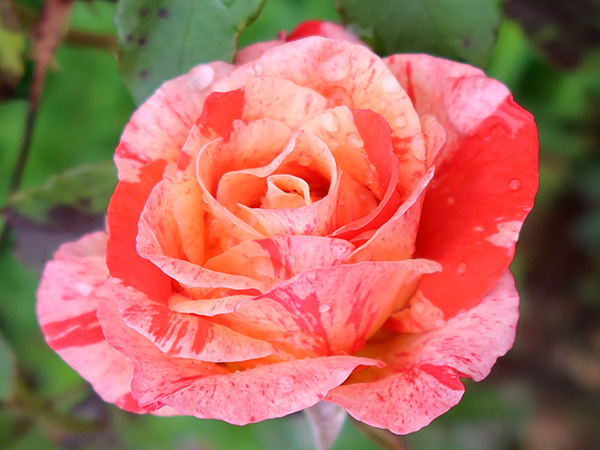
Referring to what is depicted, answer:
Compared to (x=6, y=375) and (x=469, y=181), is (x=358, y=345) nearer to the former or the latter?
(x=469, y=181)

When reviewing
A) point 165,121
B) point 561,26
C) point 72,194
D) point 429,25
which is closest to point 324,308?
point 165,121

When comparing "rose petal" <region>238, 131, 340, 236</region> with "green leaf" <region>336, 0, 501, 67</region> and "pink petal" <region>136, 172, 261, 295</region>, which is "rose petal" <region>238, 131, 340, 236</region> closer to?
"pink petal" <region>136, 172, 261, 295</region>

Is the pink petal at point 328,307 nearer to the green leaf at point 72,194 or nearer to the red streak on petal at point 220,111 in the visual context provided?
the red streak on petal at point 220,111

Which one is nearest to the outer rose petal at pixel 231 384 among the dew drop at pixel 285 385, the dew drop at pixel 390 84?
the dew drop at pixel 285 385

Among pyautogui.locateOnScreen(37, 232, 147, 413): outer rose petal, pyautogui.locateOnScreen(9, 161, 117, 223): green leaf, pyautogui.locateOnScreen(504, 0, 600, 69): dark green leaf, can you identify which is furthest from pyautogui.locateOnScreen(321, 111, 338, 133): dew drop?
pyautogui.locateOnScreen(504, 0, 600, 69): dark green leaf

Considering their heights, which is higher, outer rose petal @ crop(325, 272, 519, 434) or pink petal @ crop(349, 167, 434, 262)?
pink petal @ crop(349, 167, 434, 262)

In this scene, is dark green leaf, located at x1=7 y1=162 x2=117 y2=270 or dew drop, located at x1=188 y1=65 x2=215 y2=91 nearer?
dew drop, located at x1=188 y1=65 x2=215 y2=91
